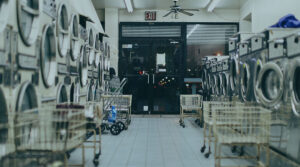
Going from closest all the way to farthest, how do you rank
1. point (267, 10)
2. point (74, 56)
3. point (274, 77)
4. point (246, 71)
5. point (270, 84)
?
point (274, 77), point (270, 84), point (246, 71), point (74, 56), point (267, 10)

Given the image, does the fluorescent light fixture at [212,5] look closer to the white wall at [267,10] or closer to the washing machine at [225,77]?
the white wall at [267,10]

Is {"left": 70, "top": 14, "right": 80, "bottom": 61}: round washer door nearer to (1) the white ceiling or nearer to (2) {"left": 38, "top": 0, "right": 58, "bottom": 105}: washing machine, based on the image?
(2) {"left": 38, "top": 0, "right": 58, "bottom": 105}: washing machine

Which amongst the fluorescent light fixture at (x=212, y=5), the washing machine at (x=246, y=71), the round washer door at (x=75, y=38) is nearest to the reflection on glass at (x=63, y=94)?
the round washer door at (x=75, y=38)

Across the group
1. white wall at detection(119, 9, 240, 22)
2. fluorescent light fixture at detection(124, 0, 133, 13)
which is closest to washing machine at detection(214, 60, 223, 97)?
fluorescent light fixture at detection(124, 0, 133, 13)

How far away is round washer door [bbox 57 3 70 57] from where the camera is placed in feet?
14.0

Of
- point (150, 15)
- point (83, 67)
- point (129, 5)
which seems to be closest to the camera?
point (83, 67)

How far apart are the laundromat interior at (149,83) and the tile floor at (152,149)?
0.02 meters

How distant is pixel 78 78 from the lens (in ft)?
17.1

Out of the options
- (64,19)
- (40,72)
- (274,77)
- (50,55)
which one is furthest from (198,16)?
(40,72)

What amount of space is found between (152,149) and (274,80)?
214 centimetres

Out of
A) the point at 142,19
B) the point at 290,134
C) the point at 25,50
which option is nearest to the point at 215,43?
the point at 142,19

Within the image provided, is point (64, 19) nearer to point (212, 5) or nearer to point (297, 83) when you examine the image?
point (297, 83)

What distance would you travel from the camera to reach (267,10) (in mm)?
7680

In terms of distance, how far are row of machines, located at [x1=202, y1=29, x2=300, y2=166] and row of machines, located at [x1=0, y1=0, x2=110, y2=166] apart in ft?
7.13
